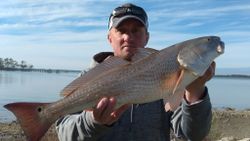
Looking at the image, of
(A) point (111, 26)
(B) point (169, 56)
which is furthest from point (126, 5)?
(B) point (169, 56)

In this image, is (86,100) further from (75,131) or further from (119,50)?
(119,50)

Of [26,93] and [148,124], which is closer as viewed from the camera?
[148,124]

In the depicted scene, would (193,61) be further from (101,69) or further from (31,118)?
(31,118)

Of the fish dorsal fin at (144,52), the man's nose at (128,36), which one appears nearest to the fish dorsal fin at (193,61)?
the fish dorsal fin at (144,52)

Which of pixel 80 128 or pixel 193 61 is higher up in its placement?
pixel 193 61

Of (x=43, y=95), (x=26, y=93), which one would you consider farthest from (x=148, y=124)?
(x=26, y=93)

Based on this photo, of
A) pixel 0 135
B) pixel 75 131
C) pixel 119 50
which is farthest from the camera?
pixel 0 135
